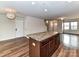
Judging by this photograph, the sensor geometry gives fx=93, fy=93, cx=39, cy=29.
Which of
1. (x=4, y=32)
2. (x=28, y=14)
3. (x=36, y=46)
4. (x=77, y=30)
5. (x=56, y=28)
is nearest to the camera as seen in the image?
(x=36, y=46)

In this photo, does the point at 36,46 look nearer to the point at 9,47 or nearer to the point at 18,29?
the point at 18,29

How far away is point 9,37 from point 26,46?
861 millimetres

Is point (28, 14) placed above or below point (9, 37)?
above

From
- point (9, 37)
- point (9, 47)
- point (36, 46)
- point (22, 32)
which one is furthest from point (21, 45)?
point (36, 46)

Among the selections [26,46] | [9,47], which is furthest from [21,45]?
[9,47]

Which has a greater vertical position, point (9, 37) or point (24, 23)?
point (24, 23)

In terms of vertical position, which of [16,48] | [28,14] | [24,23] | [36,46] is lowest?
[16,48]

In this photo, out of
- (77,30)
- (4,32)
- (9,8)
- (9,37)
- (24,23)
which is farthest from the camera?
(77,30)

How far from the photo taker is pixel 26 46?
3.76 m

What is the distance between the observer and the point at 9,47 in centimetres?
378

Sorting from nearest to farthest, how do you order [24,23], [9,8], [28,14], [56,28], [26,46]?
1. [9,8]
2. [28,14]
3. [24,23]
4. [26,46]
5. [56,28]

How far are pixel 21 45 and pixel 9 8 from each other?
2276mm

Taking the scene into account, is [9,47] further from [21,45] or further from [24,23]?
[24,23]

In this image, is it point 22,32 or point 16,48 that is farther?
point 16,48
